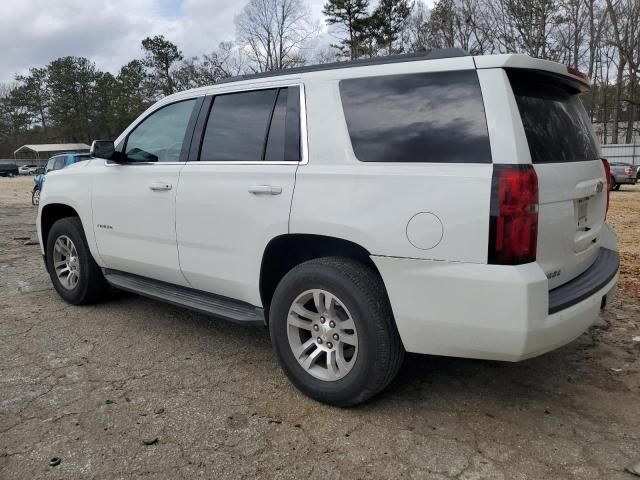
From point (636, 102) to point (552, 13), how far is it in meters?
13.8

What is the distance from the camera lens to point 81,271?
15.5 feet

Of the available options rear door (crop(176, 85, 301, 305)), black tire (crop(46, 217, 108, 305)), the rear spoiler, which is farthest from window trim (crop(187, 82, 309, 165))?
black tire (crop(46, 217, 108, 305))

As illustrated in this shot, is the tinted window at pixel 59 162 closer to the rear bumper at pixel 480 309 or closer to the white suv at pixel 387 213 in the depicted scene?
the white suv at pixel 387 213

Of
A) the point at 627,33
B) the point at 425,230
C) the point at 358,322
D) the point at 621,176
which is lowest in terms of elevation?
the point at 621,176

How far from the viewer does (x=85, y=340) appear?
407 centimetres

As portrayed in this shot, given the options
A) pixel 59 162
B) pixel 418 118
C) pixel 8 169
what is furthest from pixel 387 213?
pixel 8 169

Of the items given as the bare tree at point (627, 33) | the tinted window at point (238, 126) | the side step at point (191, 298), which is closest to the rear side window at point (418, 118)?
the tinted window at point (238, 126)

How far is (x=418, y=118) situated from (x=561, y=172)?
0.77 meters

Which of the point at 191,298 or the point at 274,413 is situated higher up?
the point at 191,298

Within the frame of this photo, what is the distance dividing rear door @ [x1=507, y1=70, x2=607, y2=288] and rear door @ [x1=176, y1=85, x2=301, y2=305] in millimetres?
1310

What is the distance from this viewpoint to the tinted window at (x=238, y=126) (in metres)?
3.35

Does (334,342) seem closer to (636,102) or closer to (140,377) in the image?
(140,377)

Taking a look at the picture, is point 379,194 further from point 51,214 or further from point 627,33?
point 627,33

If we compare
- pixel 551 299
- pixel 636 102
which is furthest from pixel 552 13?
pixel 551 299
